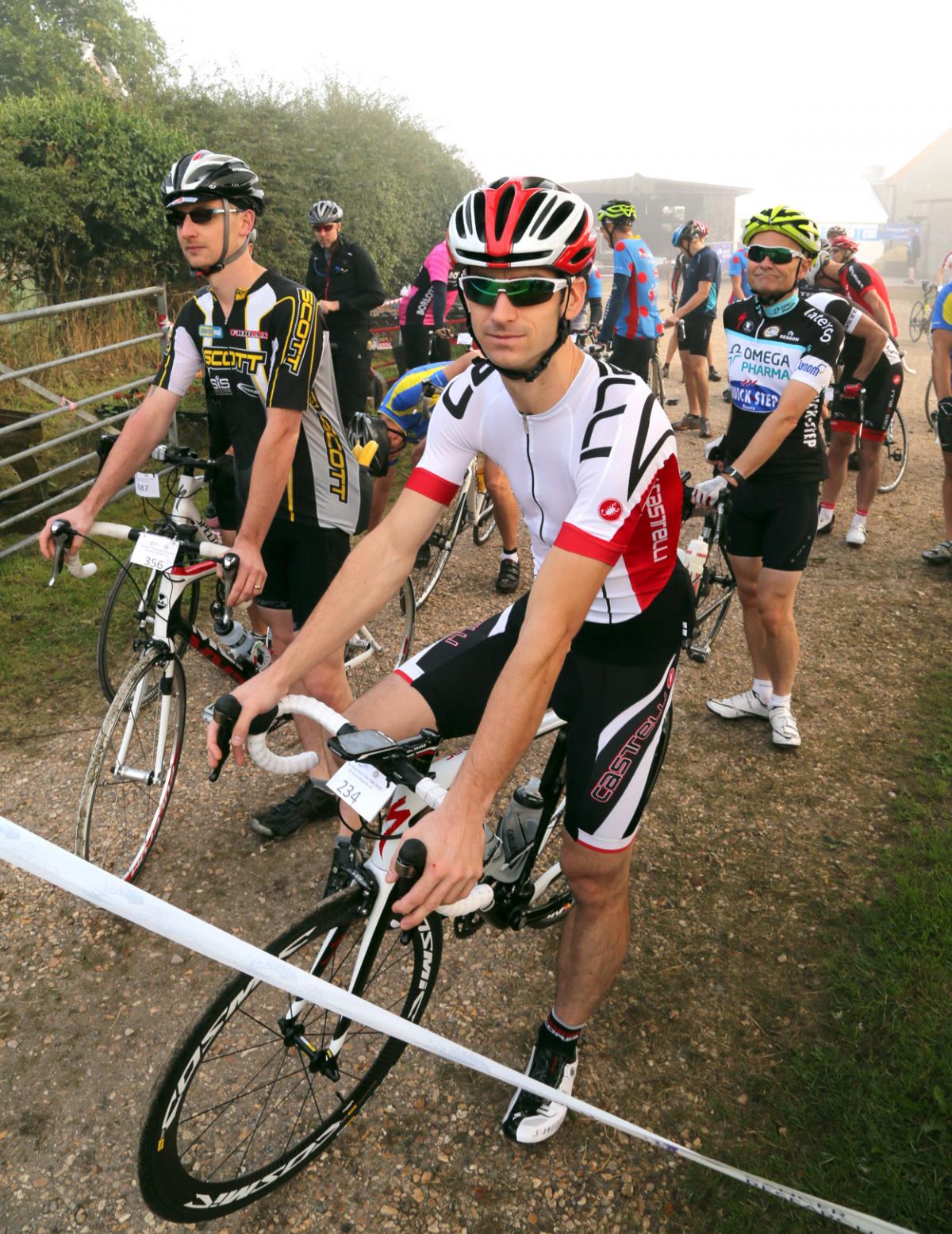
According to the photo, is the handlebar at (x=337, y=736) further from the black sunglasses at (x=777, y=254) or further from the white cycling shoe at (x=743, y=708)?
the black sunglasses at (x=777, y=254)

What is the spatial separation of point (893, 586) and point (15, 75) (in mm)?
32181

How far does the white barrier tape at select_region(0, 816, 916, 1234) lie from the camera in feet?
4.92

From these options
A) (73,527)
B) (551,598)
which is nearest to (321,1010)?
(551,598)

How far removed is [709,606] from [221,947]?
4597mm

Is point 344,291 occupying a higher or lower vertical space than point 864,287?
lower

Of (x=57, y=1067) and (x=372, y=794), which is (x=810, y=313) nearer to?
(x=372, y=794)

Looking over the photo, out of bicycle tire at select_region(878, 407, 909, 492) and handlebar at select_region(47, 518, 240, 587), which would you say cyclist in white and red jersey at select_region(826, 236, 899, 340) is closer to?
bicycle tire at select_region(878, 407, 909, 492)

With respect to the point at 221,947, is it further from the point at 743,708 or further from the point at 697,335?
the point at 697,335

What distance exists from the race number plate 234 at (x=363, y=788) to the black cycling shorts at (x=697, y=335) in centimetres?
996

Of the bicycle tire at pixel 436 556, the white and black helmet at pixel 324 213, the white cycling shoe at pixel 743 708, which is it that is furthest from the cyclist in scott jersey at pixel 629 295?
the white cycling shoe at pixel 743 708

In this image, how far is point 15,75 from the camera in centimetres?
2806

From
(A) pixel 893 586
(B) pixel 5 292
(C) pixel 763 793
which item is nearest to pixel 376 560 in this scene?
(C) pixel 763 793

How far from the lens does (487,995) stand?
325 centimetres

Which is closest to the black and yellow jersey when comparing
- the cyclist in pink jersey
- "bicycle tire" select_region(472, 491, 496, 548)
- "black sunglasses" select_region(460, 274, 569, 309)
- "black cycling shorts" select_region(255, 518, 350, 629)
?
"black cycling shorts" select_region(255, 518, 350, 629)
